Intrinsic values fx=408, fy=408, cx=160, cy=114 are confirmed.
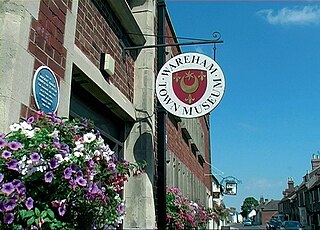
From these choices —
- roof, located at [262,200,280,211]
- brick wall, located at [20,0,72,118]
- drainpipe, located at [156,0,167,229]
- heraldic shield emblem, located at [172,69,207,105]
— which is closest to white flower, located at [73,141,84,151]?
brick wall, located at [20,0,72,118]

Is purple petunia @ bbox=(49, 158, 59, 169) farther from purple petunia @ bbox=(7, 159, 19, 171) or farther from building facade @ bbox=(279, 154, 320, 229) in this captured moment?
building facade @ bbox=(279, 154, 320, 229)

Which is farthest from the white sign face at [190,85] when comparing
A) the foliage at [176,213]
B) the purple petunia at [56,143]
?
the purple petunia at [56,143]

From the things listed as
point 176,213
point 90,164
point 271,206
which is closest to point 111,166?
point 90,164

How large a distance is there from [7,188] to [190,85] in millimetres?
4528

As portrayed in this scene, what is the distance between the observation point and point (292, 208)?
227 feet

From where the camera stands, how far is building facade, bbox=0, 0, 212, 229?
3.15m

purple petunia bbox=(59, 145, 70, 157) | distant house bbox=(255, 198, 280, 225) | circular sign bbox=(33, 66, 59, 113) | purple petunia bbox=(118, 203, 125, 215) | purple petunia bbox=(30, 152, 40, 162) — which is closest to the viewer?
purple petunia bbox=(30, 152, 40, 162)

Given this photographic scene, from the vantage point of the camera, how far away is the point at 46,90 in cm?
358

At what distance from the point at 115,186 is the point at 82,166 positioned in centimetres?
57

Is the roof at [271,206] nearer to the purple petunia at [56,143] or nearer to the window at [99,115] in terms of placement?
the window at [99,115]

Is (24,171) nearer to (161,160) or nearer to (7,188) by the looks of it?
(7,188)

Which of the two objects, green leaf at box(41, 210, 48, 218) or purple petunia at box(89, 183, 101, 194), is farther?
purple petunia at box(89, 183, 101, 194)

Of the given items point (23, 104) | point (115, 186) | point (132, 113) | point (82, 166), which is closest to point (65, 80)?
point (23, 104)

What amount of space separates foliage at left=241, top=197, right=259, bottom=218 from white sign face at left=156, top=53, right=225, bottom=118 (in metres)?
122
